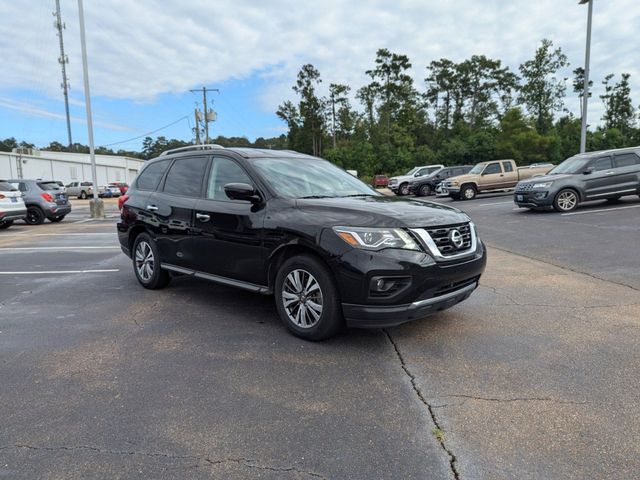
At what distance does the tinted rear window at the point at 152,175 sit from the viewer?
617 centimetres

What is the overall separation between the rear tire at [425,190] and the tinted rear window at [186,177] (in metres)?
24.3

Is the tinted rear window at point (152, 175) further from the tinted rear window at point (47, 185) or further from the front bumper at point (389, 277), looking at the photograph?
the tinted rear window at point (47, 185)

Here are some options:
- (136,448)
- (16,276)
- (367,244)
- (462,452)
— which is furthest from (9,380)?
(16,276)

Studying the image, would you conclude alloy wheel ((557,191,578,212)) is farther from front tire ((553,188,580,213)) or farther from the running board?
the running board

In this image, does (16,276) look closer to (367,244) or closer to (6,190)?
(367,244)

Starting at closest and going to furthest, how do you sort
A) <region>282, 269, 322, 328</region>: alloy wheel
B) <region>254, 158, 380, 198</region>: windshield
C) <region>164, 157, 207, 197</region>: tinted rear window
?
<region>282, 269, 322, 328</region>: alloy wheel < <region>254, 158, 380, 198</region>: windshield < <region>164, 157, 207, 197</region>: tinted rear window

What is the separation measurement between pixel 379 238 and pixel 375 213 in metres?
0.26

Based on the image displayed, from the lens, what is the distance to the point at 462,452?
2.55m

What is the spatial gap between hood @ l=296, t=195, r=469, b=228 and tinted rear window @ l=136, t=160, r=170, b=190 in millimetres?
2648

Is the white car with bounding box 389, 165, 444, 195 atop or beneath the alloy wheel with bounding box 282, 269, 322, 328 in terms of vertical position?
atop

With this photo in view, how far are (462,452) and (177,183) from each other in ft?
14.7

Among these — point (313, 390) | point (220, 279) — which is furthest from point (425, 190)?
point (313, 390)

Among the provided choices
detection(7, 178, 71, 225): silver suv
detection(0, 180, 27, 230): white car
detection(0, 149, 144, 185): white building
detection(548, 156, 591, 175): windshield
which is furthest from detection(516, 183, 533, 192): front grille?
detection(0, 149, 144, 185): white building

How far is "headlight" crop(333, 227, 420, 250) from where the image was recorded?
378 centimetres
